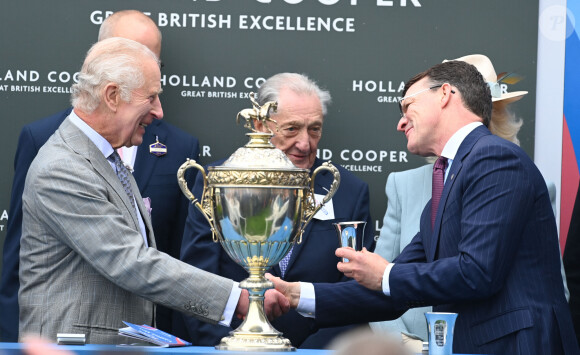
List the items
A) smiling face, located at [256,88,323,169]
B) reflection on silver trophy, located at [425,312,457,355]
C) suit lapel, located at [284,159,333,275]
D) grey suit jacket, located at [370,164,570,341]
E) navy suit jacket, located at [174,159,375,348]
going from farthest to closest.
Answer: smiling face, located at [256,88,323,169], grey suit jacket, located at [370,164,570,341], suit lapel, located at [284,159,333,275], navy suit jacket, located at [174,159,375,348], reflection on silver trophy, located at [425,312,457,355]

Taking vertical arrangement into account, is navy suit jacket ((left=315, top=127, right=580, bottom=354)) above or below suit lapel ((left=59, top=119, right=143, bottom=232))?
below

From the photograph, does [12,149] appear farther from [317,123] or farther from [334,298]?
[334,298]

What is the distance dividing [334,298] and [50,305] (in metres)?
1.05

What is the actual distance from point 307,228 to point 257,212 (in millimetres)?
1486

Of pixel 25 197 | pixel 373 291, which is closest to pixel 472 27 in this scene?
pixel 373 291

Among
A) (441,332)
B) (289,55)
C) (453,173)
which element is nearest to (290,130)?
(289,55)

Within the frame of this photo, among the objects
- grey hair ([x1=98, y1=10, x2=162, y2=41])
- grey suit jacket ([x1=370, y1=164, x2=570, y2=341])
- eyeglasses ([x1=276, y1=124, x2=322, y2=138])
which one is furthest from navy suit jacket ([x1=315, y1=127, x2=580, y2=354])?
grey hair ([x1=98, y1=10, x2=162, y2=41])

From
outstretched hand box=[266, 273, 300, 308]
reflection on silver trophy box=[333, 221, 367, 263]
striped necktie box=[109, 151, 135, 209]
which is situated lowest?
outstretched hand box=[266, 273, 300, 308]

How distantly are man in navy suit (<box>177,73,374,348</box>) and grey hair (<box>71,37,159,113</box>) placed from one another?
1021mm

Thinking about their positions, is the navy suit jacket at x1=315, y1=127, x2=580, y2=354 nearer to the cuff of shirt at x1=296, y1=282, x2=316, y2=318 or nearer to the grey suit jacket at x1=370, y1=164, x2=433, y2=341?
the cuff of shirt at x1=296, y1=282, x2=316, y2=318

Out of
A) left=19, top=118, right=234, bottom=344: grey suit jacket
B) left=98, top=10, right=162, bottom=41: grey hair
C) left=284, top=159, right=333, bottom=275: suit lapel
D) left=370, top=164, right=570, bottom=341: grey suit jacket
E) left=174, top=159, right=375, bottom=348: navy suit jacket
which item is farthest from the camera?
left=98, top=10, right=162, bottom=41: grey hair

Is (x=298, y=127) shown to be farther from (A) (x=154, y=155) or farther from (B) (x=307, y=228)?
(A) (x=154, y=155)

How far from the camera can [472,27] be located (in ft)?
17.1

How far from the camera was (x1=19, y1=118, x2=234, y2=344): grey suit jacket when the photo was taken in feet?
10.8
